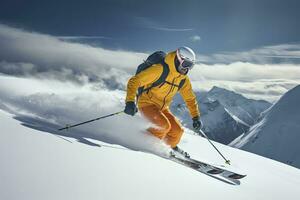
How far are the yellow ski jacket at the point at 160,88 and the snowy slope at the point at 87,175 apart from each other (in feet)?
8.03

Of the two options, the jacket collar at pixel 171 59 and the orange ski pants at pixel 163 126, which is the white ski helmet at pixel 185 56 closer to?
the jacket collar at pixel 171 59

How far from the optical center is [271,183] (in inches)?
260

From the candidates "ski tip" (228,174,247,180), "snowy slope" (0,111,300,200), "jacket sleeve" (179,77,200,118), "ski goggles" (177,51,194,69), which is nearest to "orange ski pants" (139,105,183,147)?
"jacket sleeve" (179,77,200,118)

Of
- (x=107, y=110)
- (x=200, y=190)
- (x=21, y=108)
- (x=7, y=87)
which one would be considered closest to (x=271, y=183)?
(x=200, y=190)

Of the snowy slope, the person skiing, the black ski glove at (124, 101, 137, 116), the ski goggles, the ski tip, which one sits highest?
the ski goggles

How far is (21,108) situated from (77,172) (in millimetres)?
5013

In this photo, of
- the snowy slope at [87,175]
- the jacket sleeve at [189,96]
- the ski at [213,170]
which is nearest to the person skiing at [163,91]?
the jacket sleeve at [189,96]

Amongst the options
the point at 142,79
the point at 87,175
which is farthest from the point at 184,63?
the point at 87,175

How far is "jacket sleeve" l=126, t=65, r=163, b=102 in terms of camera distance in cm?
739

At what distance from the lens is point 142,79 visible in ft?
25.1

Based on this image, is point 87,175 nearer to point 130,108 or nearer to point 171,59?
point 130,108

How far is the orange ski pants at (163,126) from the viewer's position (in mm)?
7809

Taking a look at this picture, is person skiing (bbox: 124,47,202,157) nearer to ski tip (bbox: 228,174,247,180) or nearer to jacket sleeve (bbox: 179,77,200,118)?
jacket sleeve (bbox: 179,77,200,118)

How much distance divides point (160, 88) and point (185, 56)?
1.02 metres
